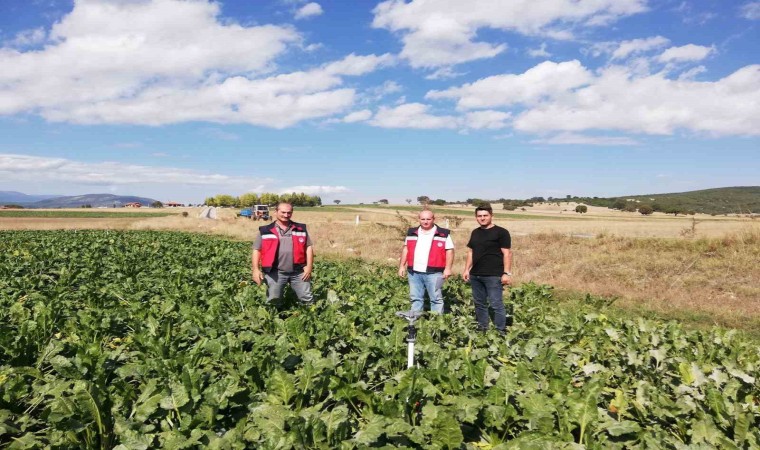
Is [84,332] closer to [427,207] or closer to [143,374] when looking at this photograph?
[143,374]

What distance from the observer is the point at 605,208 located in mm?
93562

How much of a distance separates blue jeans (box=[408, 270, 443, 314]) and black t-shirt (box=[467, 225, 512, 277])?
658 millimetres

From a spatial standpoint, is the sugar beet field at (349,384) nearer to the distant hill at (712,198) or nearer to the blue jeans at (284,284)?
the blue jeans at (284,284)

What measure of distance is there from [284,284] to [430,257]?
93.6 inches

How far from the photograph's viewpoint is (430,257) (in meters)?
7.34

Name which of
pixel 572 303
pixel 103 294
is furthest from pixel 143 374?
pixel 572 303

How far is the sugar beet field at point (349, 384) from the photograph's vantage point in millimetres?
3385

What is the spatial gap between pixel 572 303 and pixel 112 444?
983cm

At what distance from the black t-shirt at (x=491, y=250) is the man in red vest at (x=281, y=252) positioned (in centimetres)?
271

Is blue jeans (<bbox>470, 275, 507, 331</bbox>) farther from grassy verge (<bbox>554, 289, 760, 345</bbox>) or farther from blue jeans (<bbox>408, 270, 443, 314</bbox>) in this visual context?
grassy verge (<bbox>554, 289, 760, 345</bbox>)

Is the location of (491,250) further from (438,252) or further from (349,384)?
(349,384)

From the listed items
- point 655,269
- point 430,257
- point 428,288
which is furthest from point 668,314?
point 430,257

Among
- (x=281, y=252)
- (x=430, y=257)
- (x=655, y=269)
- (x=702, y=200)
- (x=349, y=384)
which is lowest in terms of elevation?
(x=655, y=269)

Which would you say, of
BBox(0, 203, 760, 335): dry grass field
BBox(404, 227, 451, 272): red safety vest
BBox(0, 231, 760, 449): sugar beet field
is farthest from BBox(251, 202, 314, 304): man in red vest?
BBox(0, 203, 760, 335): dry grass field
